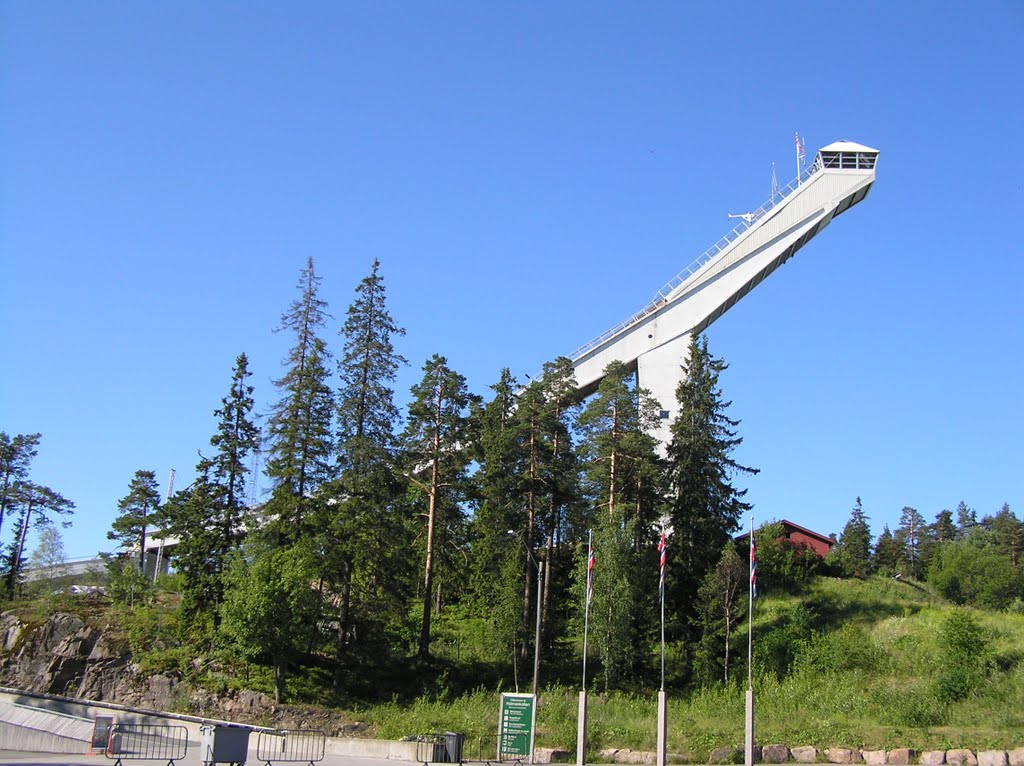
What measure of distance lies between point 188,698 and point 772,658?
2306cm

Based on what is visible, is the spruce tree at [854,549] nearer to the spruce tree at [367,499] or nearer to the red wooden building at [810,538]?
the red wooden building at [810,538]

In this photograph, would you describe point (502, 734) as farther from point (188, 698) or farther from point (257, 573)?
point (188, 698)

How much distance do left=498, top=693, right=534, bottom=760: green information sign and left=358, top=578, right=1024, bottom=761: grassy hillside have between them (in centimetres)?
529

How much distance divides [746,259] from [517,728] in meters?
32.1

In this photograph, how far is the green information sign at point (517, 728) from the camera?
89.0ft

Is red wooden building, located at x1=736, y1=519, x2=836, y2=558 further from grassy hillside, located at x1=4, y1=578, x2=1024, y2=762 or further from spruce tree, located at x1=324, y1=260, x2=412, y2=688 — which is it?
spruce tree, located at x1=324, y1=260, x2=412, y2=688

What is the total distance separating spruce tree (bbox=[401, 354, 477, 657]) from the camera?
138 feet

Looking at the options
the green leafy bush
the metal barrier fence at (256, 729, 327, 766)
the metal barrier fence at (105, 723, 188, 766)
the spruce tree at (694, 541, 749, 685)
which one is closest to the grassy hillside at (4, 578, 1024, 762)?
the green leafy bush

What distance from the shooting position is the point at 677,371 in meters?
52.3

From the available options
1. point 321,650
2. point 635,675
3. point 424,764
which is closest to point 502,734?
point 424,764

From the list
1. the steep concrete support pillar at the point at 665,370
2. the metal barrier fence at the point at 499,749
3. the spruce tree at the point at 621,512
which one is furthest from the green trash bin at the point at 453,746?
the steep concrete support pillar at the point at 665,370

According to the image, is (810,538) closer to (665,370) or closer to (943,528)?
(665,370)

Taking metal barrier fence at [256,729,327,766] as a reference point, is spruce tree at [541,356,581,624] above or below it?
above

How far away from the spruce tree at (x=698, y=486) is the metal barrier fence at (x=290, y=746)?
16.4 metres
